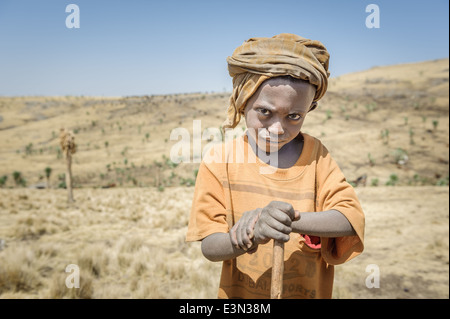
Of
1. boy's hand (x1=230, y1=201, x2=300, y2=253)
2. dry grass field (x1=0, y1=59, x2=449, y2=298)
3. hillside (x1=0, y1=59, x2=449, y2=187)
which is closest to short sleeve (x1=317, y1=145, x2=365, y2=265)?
boy's hand (x1=230, y1=201, x2=300, y2=253)

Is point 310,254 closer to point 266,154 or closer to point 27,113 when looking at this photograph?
point 266,154

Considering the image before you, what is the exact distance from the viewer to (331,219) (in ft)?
3.84

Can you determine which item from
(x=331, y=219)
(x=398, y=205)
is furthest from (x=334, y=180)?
(x=398, y=205)

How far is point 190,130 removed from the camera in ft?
98.2

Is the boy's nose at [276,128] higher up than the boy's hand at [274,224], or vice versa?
the boy's nose at [276,128]

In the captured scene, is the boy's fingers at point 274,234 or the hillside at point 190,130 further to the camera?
the hillside at point 190,130

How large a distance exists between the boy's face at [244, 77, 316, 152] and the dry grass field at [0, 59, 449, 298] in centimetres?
419

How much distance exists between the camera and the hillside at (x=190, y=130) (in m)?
20.2

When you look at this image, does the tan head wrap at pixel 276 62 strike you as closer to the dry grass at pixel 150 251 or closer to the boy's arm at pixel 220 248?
the boy's arm at pixel 220 248

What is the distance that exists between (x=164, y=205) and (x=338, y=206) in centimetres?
1141

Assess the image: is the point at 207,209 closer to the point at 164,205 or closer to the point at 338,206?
the point at 338,206

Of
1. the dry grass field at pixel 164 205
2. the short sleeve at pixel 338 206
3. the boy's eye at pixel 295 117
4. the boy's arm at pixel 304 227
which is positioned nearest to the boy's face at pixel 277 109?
the boy's eye at pixel 295 117

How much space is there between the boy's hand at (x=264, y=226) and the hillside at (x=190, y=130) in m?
13.7

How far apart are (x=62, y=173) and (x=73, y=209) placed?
13.2 metres
